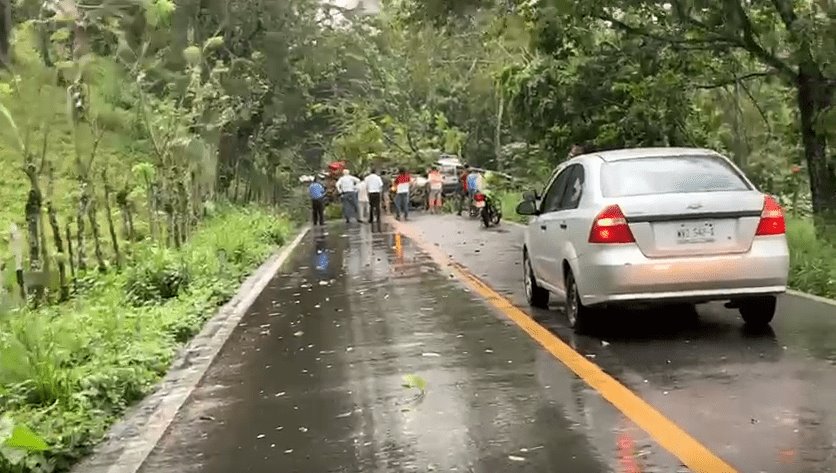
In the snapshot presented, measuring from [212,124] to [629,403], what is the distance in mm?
18094

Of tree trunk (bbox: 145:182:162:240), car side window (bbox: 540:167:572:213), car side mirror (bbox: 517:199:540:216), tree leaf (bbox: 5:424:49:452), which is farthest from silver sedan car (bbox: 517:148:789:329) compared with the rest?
tree trunk (bbox: 145:182:162:240)

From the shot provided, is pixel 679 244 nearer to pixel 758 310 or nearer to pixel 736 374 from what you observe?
pixel 758 310

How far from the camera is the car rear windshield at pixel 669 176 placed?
9766 millimetres

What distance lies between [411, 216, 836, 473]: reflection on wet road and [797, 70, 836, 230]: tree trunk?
5793 millimetres

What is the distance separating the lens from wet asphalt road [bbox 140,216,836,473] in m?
6.12

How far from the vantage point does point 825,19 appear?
15.2 meters

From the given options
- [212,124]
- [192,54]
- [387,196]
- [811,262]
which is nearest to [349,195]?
[387,196]

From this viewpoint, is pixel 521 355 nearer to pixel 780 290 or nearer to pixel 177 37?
pixel 780 290

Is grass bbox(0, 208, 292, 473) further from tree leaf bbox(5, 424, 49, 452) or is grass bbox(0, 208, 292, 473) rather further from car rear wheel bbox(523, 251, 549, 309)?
car rear wheel bbox(523, 251, 549, 309)

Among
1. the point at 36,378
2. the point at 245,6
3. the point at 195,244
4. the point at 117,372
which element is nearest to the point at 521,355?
the point at 117,372

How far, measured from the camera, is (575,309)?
33.3 ft

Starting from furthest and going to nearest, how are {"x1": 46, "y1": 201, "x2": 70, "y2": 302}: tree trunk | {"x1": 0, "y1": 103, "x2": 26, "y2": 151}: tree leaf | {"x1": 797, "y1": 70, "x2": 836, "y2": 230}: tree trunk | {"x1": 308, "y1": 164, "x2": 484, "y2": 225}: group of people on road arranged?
{"x1": 308, "y1": 164, "x2": 484, "y2": 225}: group of people on road
{"x1": 797, "y1": 70, "x2": 836, "y2": 230}: tree trunk
{"x1": 46, "y1": 201, "x2": 70, "y2": 302}: tree trunk
{"x1": 0, "y1": 103, "x2": 26, "y2": 151}: tree leaf

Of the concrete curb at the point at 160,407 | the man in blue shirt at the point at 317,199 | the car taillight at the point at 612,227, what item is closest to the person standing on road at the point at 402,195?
the man in blue shirt at the point at 317,199

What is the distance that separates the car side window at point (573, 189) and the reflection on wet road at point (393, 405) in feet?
4.32
